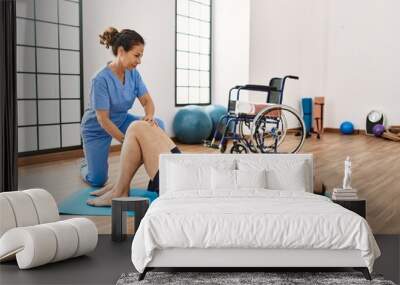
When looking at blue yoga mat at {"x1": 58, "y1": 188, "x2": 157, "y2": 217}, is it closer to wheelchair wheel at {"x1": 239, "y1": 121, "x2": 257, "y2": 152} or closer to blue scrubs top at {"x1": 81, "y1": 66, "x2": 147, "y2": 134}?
blue scrubs top at {"x1": 81, "y1": 66, "x2": 147, "y2": 134}

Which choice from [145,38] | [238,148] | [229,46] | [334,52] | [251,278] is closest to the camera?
[251,278]

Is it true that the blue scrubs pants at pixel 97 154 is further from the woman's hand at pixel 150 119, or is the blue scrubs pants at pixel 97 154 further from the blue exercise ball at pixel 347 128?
the blue exercise ball at pixel 347 128

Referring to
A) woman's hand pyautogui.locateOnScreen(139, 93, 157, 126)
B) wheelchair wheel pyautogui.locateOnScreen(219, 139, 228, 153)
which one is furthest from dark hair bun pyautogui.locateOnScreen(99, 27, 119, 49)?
wheelchair wheel pyautogui.locateOnScreen(219, 139, 228, 153)

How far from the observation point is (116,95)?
5.45 m

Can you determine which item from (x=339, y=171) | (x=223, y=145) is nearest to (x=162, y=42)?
(x=223, y=145)

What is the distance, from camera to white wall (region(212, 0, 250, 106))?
554 centimetres

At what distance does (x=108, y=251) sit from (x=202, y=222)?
0.99 meters

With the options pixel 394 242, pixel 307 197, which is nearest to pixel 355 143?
pixel 394 242

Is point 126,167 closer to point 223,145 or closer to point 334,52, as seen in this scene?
point 223,145

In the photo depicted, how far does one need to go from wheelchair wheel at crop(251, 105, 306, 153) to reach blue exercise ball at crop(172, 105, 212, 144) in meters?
0.40

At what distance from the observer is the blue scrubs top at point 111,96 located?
5.43 metres

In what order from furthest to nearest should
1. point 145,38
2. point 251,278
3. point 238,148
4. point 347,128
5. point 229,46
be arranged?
point 347,128 → point 229,46 → point 145,38 → point 238,148 → point 251,278

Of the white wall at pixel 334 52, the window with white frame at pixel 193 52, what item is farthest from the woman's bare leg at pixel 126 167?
the white wall at pixel 334 52

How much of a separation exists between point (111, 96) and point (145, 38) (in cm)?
55
